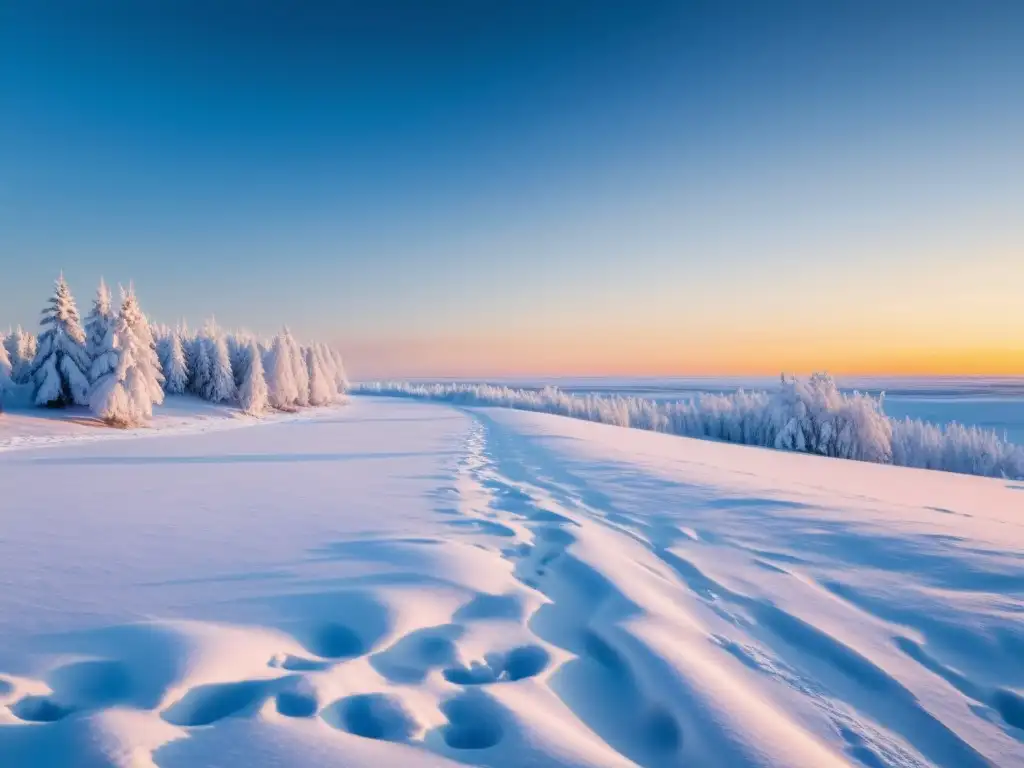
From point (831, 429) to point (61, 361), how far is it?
38.4 m

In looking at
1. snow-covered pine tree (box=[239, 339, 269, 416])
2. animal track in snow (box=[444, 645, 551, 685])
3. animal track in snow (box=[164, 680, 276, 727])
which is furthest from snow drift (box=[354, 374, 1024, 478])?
snow-covered pine tree (box=[239, 339, 269, 416])

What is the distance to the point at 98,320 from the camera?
2720 cm

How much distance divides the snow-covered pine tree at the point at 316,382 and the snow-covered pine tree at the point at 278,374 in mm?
9547

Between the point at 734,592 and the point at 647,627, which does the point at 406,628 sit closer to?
the point at 647,627

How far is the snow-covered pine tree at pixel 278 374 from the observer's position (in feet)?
146

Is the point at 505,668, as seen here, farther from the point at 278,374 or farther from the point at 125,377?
the point at 278,374

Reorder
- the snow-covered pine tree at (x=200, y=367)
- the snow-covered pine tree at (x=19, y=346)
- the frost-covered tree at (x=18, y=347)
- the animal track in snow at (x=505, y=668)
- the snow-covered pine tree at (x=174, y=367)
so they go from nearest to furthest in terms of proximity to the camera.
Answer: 1. the animal track in snow at (x=505, y=668)
2. the snow-covered pine tree at (x=174, y=367)
3. the snow-covered pine tree at (x=200, y=367)
4. the frost-covered tree at (x=18, y=347)
5. the snow-covered pine tree at (x=19, y=346)

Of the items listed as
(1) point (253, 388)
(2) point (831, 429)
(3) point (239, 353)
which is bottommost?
(2) point (831, 429)

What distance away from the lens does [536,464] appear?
10.3 metres

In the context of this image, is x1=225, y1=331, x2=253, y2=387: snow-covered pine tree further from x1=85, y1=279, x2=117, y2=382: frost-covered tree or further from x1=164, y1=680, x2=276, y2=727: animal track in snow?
x1=164, y1=680, x2=276, y2=727: animal track in snow

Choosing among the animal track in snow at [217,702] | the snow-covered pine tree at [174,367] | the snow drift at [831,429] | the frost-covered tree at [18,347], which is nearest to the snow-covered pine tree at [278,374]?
the snow-covered pine tree at [174,367]

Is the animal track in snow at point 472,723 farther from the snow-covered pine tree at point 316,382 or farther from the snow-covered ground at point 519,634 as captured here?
the snow-covered pine tree at point 316,382

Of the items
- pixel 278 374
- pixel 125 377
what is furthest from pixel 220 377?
pixel 125 377

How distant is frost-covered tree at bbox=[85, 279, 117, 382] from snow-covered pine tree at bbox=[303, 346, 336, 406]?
27768mm
